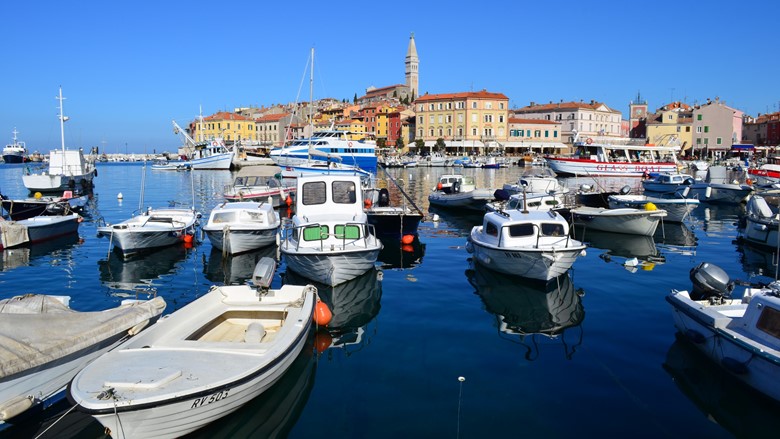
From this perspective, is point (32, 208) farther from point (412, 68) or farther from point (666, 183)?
point (412, 68)

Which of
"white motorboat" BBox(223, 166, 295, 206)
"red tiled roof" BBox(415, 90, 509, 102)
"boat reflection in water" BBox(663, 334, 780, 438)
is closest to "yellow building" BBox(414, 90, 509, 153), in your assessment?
"red tiled roof" BBox(415, 90, 509, 102)

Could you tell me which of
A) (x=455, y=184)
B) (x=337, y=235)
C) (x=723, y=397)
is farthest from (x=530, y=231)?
(x=455, y=184)

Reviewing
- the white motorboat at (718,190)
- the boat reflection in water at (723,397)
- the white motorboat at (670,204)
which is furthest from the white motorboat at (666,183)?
the boat reflection in water at (723,397)

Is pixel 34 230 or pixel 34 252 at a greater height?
pixel 34 230

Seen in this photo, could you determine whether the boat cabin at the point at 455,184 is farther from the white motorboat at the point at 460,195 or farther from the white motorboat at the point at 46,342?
the white motorboat at the point at 46,342

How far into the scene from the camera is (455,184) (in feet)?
125

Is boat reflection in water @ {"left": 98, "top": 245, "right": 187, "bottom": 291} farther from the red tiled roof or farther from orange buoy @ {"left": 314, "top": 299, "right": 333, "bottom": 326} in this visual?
the red tiled roof

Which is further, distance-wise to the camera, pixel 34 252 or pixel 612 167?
pixel 612 167

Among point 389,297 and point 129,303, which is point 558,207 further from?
point 129,303

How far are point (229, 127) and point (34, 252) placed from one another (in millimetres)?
136937

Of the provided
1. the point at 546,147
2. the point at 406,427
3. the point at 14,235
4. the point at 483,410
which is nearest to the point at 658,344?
the point at 483,410

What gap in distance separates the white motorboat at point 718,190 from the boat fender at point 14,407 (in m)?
38.7

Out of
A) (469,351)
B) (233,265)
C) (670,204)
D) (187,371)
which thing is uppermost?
(670,204)

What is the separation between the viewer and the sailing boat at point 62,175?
45688mm
